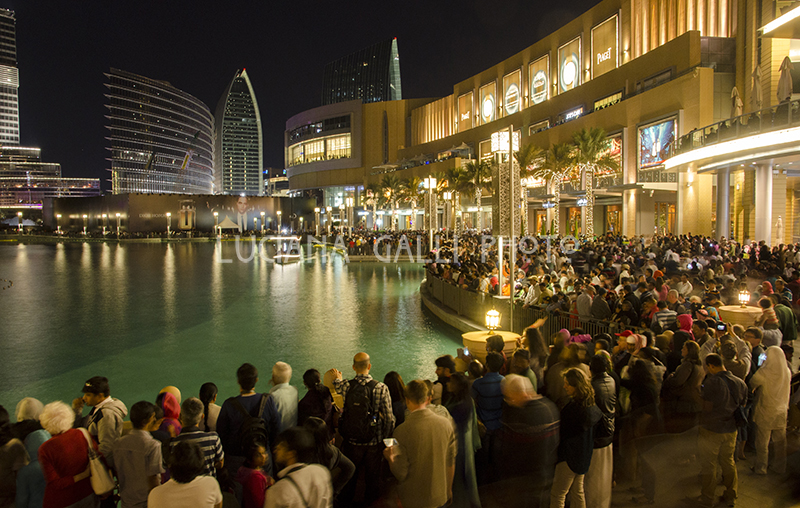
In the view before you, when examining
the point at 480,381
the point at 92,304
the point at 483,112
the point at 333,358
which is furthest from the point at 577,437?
the point at 483,112

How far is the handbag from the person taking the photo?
3508 millimetres

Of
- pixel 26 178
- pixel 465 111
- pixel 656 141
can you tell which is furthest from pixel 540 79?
pixel 26 178

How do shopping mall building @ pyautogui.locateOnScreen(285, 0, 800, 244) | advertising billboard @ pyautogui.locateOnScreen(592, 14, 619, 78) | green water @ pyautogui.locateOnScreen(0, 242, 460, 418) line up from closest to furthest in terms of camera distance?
green water @ pyautogui.locateOnScreen(0, 242, 460, 418), shopping mall building @ pyautogui.locateOnScreen(285, 0, 800, 244), advertising billboard @ pyautogui.locateOnScreen(592, 14, 619, 78)

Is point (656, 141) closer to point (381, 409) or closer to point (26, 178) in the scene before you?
point (381, 409)

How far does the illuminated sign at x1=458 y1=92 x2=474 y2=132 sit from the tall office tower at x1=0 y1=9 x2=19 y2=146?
147416 mm

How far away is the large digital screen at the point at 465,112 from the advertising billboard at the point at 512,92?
874cm

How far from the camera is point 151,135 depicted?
13350cm

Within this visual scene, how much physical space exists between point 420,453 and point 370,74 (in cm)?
19372

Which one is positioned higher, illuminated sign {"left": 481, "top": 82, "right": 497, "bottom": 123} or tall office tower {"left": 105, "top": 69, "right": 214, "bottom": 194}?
tall office tower {"left": 105, "top": 69, "right": 214, "bottom": 194}

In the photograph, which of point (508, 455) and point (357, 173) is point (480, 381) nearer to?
point (508, 455)

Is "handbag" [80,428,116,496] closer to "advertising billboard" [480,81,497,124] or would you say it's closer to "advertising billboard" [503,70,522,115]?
"advertising billboard" [503,70,522,115]

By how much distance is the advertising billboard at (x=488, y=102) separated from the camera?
63.2 m

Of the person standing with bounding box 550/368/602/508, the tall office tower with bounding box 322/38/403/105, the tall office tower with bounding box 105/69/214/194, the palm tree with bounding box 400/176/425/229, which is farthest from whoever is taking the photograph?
the tall office tower with bounding box 322/38/403/105

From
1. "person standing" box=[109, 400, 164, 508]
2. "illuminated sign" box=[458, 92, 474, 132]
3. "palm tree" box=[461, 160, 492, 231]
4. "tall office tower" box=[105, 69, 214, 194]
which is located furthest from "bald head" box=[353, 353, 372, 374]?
"tall office tower" box=[105, 69, 214, 194]
